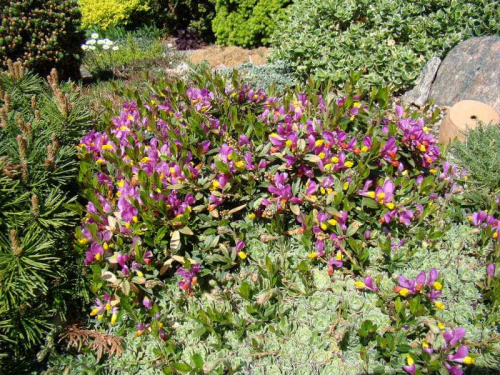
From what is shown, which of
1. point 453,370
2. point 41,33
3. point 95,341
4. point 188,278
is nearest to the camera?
point 453,370

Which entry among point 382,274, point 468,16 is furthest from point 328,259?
point 468,16

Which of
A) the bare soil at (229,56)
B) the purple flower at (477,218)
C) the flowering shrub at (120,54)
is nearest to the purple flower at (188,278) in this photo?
the purple flower at (477,218)

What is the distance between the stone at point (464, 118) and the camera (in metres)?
3.65

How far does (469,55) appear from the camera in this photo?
14.6 feet

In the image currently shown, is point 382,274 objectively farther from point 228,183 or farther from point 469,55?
point 469,55

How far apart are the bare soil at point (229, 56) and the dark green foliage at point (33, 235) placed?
4.55 metres

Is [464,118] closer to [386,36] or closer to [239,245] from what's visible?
[386,36]

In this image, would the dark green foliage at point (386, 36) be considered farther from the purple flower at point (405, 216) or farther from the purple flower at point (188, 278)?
the purple flower at point (188, 278)

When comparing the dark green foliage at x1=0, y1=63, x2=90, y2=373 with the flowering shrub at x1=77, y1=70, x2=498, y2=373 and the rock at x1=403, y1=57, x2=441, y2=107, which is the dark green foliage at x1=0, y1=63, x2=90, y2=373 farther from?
the rock at x1=403, y1=57, x2=441, y2=107

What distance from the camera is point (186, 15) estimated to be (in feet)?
28.8

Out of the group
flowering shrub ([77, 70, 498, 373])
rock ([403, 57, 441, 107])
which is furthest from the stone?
flowering shrub ([77, 70, 498, 373])

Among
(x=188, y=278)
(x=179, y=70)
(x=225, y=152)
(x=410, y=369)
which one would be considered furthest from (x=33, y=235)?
(x=179, y=70)

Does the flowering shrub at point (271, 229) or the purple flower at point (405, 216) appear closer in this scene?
the flowering shrub at point (271, 229)

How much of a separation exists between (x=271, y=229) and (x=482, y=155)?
5.45ft
